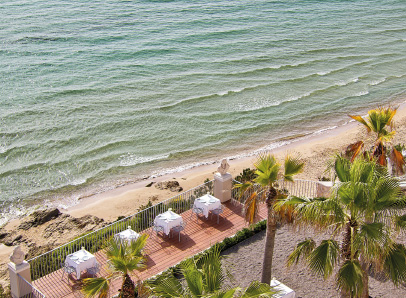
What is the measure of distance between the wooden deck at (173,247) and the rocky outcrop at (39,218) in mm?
6866

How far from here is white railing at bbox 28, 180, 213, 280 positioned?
15477mm

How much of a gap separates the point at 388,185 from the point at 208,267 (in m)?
3.81

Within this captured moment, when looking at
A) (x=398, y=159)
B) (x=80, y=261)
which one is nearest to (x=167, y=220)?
(x=80, y=261)

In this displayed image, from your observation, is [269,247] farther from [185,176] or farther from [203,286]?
[185,176]

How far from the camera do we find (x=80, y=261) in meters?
14.9

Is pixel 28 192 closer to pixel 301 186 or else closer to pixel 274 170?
pixel 301 186

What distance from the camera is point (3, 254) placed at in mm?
20062

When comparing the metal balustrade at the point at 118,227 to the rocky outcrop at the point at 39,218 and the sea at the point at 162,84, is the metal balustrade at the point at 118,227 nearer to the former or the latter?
the rocky outcrop at the point at 39,218

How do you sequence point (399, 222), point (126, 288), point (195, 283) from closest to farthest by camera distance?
point (195, 283) → point (399, 222) → point (126, 288)

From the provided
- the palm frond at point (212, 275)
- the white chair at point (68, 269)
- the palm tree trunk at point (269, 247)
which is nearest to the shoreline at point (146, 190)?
the white chair at point (68, 269)

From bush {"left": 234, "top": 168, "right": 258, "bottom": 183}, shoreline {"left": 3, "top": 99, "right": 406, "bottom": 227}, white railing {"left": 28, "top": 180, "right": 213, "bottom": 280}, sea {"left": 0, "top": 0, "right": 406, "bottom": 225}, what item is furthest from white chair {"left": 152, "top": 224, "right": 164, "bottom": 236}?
sea {"left": 0, "top": 0, "right": 406, "bottom": 225}

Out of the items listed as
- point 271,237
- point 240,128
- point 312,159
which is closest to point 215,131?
point 240,128

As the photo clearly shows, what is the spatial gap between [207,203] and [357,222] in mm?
8109

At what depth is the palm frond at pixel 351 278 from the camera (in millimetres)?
9509
